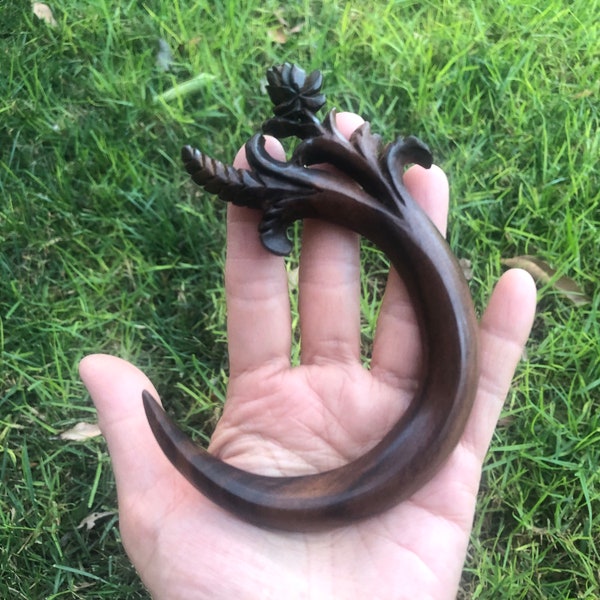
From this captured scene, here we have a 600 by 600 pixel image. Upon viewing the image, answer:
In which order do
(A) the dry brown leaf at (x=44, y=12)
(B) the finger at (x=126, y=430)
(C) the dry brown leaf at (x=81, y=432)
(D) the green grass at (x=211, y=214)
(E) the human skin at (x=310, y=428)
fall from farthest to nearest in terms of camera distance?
(A) the dry brown leaf at (x=44, y=12) → (C) the dry brown leaf at (x=81, y=432) → (D) the green grass at (x=211, y=214) → (B) the finger at (x=126, y=430) → (E) the human skin at (x=310, y=428)

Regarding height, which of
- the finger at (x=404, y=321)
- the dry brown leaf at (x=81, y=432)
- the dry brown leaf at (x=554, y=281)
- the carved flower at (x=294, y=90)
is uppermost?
the carved flower at (x=294, y=90)

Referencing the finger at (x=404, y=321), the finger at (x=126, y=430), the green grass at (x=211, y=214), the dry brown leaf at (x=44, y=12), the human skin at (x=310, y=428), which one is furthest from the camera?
the dry brown leaf at (x=44, y=12)

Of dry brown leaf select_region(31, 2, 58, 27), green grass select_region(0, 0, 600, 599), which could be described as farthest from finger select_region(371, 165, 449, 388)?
dry brown leaf select_region(31, 2, 58, 27)

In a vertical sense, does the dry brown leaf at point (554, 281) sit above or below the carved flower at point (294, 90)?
below

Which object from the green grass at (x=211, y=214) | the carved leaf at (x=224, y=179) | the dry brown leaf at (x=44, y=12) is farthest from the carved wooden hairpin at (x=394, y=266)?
the dry brown leaf at (x=44, y=12)

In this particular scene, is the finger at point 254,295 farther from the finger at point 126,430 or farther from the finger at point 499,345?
the finger at point 499,345

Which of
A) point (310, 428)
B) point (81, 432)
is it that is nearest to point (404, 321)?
point (310, 428)

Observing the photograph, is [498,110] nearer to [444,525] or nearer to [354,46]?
[354,46]

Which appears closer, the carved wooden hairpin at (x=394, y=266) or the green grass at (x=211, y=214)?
the carved wooden hairpin at (x=394, y=266)

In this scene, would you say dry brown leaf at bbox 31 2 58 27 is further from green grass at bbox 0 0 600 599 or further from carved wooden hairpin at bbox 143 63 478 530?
carved wooden hairpin at bbox 143 63 478 530
